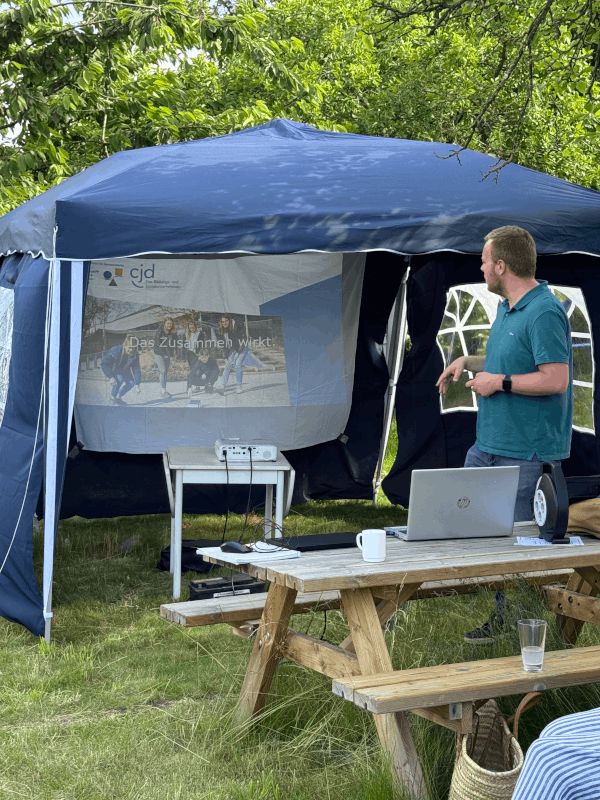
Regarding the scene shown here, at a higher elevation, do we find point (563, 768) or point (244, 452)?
point (244, 452)

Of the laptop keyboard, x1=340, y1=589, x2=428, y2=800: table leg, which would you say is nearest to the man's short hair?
the laptop keyboard

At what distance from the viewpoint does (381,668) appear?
8.67ft

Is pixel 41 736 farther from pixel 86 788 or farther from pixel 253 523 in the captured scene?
pixel 253 523

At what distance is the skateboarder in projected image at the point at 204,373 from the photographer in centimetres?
673

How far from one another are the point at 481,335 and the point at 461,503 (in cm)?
439

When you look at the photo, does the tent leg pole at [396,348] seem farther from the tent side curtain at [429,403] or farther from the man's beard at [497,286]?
the man's beard at [497,286]

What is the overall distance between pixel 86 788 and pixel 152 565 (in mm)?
3230

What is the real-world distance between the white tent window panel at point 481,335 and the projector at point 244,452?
2.33 metres

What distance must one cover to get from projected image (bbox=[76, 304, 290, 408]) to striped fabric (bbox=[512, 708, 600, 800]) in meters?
5.00

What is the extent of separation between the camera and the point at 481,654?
3395mm

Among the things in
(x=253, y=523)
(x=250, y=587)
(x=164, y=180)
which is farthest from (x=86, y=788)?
(x=253, y=523)

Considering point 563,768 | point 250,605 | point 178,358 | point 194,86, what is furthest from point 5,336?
point 194,86

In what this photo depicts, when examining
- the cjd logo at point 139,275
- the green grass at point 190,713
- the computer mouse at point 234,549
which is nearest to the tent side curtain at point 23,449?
the green grass at point 190,713

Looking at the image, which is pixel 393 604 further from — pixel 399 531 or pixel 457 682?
pixel 457 682
